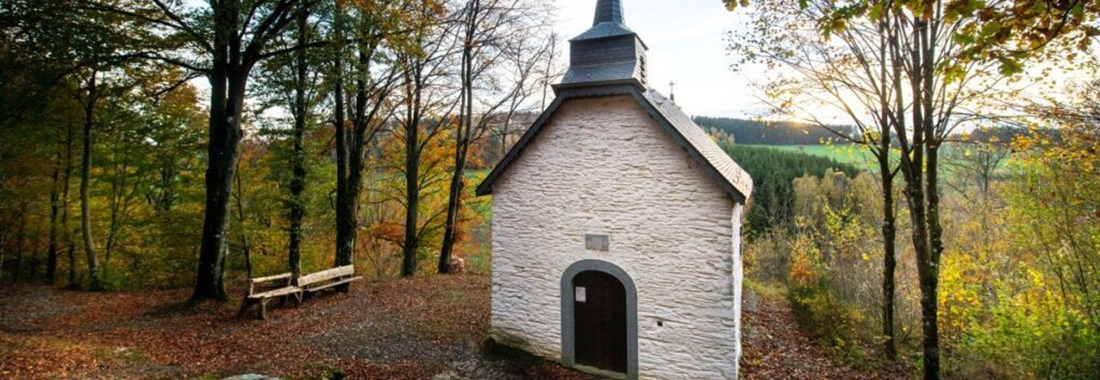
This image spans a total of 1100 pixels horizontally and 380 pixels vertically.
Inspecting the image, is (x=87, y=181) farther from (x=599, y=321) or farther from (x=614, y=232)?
(x=614, y=232)

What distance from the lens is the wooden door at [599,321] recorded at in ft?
29.3

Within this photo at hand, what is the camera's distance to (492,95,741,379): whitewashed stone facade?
8.08 m

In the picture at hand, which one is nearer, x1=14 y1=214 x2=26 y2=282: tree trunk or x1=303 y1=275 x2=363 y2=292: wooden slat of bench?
x1=303 y1=275 x2=363 y2=292: wooden slat of bench

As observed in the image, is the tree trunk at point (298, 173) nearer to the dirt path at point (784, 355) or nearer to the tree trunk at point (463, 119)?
the tree trunk at point (463, 119)

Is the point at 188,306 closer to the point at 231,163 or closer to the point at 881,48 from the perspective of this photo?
the point at 231,163

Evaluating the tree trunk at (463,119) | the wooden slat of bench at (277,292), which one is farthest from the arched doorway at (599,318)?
the tree trunk at (463,119)

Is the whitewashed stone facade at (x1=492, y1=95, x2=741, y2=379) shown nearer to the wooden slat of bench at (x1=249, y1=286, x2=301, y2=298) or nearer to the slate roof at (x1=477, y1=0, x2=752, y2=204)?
the slate roof at (x1=477, y1=0, x2=752, y2=204)

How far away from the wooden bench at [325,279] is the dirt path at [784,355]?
10507mm

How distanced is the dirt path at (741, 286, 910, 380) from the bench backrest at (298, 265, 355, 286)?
10.5 m

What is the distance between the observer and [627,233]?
870 centimetres

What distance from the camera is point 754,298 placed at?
17109mm

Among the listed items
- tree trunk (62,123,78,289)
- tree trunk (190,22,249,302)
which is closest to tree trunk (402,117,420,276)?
tree trunk (190,22,249,302)

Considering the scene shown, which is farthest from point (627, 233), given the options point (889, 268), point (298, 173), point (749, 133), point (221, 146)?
point (749, 133)

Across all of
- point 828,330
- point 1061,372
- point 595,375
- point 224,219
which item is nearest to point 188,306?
point 224,219
